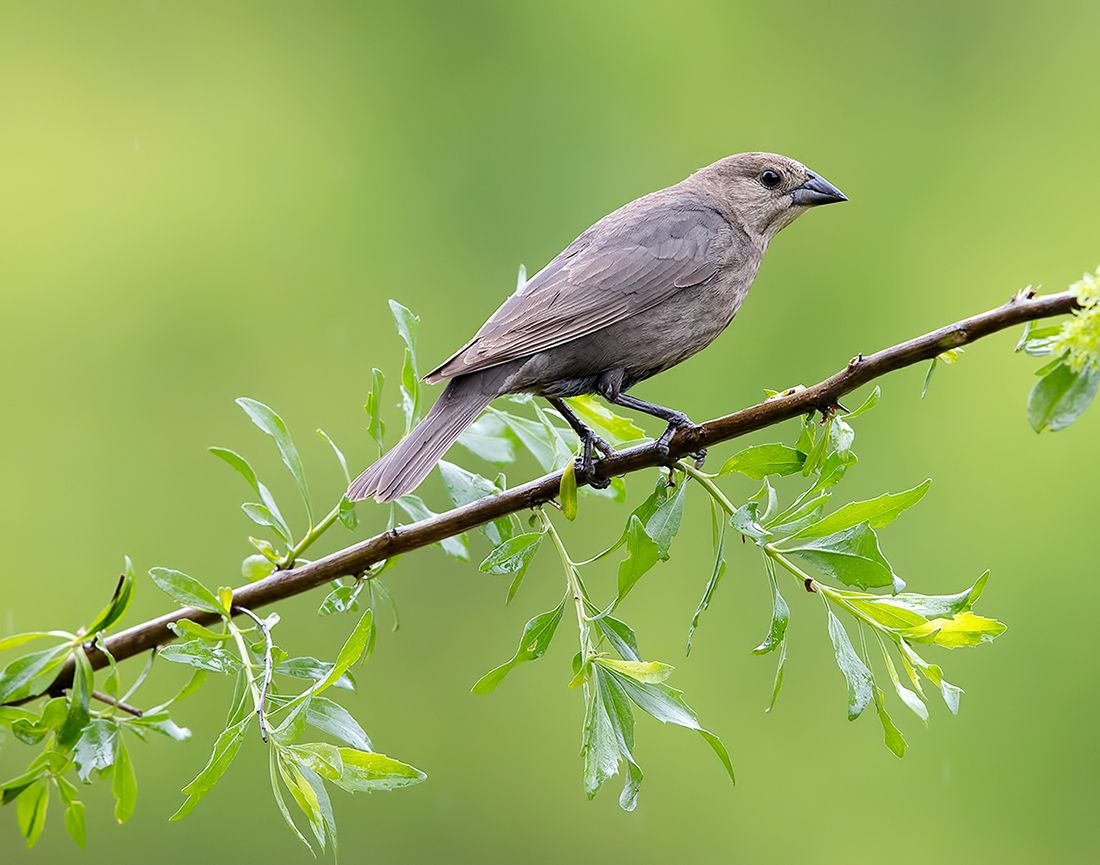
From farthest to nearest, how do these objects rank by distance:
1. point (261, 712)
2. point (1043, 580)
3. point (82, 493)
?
point (82, 493), point (1043, 580), point (261, 712)

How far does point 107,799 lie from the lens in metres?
7.18

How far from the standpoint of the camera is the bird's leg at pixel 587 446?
2.39 metres

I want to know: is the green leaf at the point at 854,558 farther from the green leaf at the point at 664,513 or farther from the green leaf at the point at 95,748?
the green leaf at the point at 95,748

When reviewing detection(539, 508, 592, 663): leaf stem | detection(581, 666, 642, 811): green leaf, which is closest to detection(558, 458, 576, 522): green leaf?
detection(539, 508, 592, 663): leaf stem

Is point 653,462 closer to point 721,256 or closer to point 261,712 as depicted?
point 261,712

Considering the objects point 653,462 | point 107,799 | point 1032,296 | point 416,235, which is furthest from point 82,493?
point 1032,296

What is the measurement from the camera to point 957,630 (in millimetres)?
2021

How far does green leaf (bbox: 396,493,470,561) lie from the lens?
7.66ft

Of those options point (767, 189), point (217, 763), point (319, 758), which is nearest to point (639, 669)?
point (319, 758)

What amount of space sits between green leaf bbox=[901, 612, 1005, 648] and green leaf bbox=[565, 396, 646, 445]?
0.78m

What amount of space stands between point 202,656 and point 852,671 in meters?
0.93

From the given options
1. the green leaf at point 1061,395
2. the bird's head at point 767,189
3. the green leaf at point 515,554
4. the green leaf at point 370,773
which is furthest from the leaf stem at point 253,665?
the bird's head at point 767,189

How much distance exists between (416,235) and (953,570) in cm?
358

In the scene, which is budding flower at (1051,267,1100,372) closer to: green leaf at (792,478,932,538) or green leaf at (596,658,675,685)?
green leaf at (792,478,932,538)
